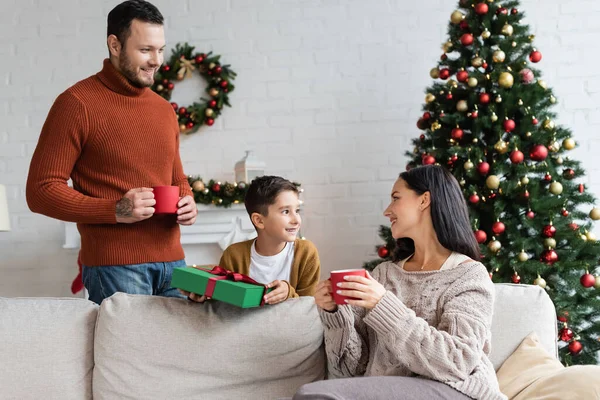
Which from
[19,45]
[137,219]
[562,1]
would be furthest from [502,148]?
[19,45]

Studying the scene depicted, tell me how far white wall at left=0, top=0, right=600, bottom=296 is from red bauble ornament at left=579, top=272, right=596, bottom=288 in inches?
35.4

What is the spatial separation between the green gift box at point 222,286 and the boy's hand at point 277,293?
25 millimetres

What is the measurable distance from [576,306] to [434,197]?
4.90 feet

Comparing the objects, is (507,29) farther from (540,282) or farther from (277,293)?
(277,293)

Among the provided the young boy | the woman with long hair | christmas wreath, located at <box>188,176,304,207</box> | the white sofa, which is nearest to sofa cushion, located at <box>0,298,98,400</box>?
the white sofa

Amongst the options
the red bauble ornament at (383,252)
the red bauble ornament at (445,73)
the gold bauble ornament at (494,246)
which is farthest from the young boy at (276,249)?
the red bauble ornament at (445,73)

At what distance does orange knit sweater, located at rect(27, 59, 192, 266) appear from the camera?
6.57ft

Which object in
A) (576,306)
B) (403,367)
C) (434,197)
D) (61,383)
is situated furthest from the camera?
(576,306)

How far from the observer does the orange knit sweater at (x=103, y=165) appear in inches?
78.9

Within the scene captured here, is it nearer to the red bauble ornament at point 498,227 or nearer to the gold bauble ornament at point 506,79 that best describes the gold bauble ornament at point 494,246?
the red bauble ornament at point 498,227

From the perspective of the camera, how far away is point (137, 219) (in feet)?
6.40

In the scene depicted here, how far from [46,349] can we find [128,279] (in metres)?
0.31

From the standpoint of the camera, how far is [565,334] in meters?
2.90

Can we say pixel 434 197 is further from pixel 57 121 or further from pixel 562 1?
pixel 562 1
